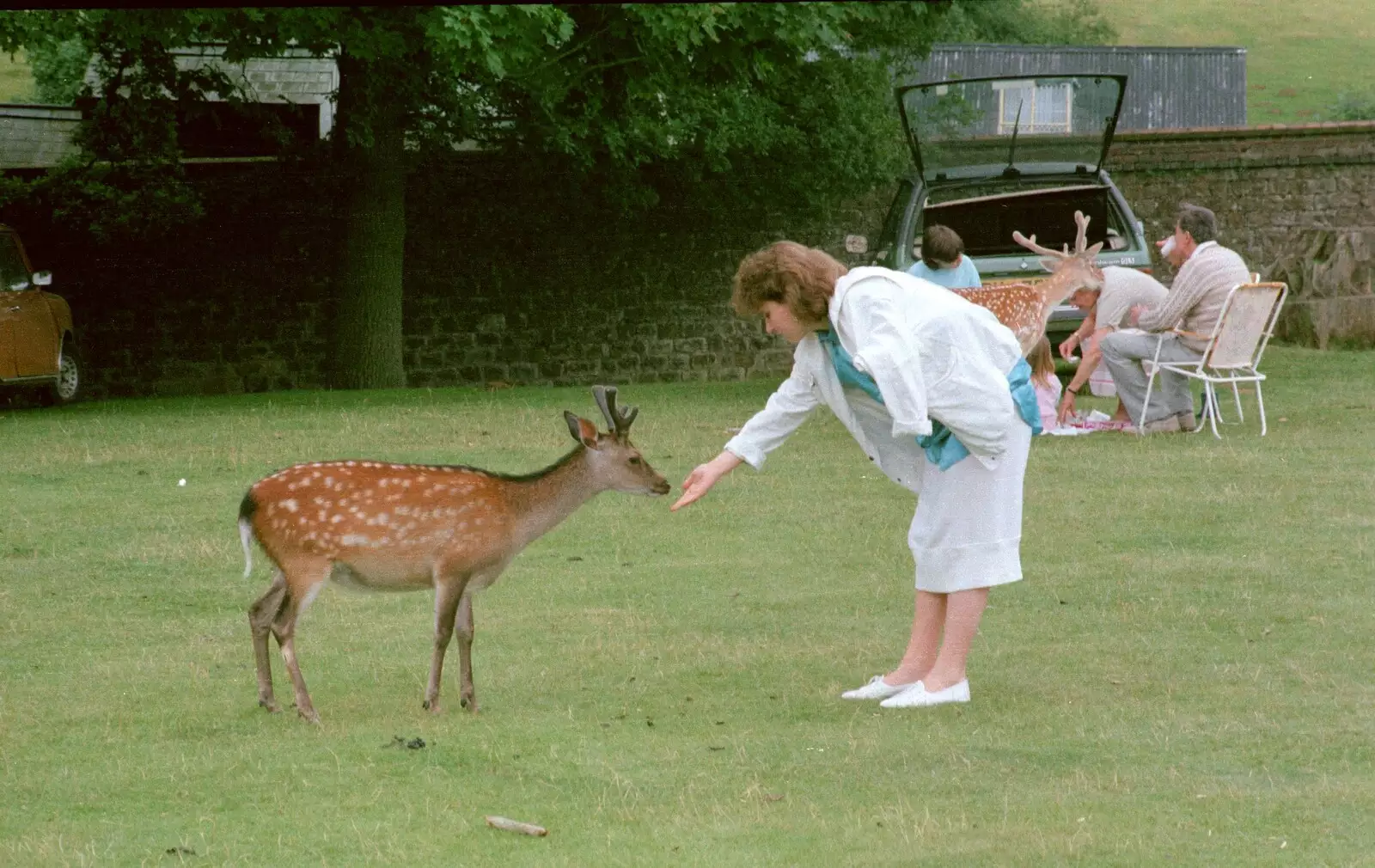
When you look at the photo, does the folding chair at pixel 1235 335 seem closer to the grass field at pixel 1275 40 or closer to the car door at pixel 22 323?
the car door at pixel 22 323

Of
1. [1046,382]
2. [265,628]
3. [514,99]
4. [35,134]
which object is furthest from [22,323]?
[265,628]

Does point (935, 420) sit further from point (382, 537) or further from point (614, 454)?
point (382, 537)

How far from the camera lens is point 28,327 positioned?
1931 cm

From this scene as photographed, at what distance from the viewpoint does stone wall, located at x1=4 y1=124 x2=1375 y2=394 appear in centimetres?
2281

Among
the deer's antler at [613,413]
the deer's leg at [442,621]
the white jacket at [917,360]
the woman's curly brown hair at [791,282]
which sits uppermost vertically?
the woman's curly brown hair at [791,282]

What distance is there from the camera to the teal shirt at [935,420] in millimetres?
6488

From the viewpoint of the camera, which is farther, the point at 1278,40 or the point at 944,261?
the point at 1278,40

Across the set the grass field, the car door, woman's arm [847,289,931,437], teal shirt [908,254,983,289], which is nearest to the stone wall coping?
teal shirt [908,254,983,289]

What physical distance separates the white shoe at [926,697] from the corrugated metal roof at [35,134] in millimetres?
18229

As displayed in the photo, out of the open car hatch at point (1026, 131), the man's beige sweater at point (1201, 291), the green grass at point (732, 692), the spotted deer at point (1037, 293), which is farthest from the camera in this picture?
the open car hatch at point (1026, 131)

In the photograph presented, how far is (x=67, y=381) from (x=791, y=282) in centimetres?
1586

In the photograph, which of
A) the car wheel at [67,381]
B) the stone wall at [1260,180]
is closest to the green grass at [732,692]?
the car wheel at [67,381]

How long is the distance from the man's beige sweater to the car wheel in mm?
11575

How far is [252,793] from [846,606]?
3.45 m
